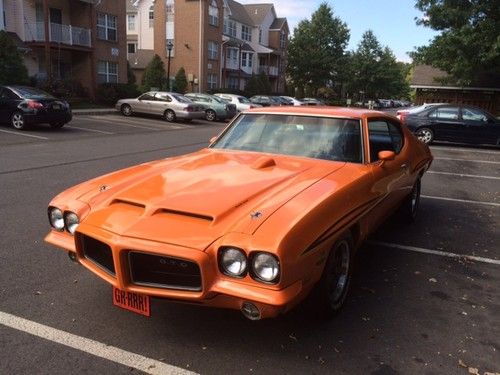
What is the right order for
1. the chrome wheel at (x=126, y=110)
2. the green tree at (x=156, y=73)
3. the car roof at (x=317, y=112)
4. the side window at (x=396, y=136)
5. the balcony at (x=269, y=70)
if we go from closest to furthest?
the car roof at (x=317, y=112) < the side window at (x=396, y=136) < the chrome wheel at (x=126, y=110) < the green tree at (x=156, y=73) < the balcony at (x=269, y=70)

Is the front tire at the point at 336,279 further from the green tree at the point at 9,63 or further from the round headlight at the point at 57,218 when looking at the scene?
the green tree at the point at 9,63

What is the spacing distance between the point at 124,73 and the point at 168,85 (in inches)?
143

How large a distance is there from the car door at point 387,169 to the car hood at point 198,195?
0.45m

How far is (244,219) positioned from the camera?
9.52 ft

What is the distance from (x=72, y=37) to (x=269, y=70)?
3164 cm

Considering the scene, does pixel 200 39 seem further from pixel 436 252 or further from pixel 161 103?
pixel 436 252

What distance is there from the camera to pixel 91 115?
77.8 feet

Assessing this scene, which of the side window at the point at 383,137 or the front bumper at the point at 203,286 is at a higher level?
the side window at the point at 383,137

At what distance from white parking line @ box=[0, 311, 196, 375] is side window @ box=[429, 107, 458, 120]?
15816mm

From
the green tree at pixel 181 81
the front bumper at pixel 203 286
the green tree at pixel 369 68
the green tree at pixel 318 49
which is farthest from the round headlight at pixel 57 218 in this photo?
the green tree at pixel 369 68

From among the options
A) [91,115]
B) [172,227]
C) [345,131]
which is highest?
[345,131]

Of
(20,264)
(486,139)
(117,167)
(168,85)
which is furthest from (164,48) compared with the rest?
(20,264)

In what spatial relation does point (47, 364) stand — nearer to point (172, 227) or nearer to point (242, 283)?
point (172, 227)

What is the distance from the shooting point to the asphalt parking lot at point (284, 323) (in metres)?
2.94
